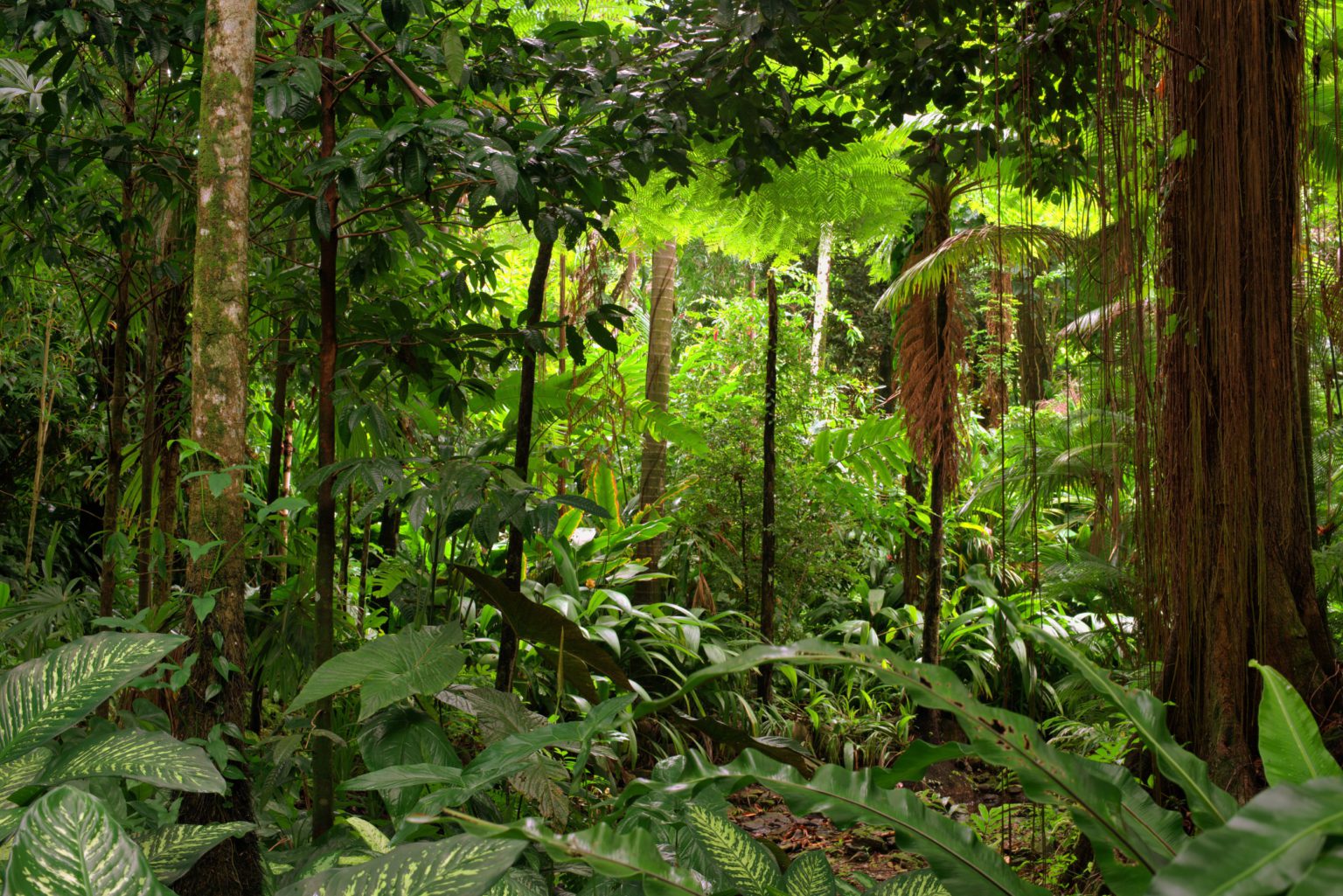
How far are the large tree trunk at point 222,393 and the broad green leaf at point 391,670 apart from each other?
162mm

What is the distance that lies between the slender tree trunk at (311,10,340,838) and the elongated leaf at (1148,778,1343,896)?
1.70 m

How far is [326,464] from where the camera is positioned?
83.1 inches

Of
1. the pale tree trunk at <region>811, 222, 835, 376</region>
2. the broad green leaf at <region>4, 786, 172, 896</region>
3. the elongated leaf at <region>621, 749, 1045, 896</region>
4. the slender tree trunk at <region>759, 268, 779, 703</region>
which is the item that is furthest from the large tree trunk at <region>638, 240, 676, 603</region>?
the pale tree trunk at <region>811, 222, 835, 376</region>

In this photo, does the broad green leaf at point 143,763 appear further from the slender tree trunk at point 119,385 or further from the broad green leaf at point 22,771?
the slender tree trunk at point 119,385

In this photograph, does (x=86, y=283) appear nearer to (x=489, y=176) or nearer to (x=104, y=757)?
(x=489, y=176)

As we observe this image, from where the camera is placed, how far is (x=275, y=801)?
2.49 m

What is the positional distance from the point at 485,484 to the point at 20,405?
4365 millimetres

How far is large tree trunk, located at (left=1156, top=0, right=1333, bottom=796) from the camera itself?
1.87 meters

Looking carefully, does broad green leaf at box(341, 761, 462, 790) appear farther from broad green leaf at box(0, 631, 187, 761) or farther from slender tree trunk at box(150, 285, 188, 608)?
slender tree trunk at box(150, 285, 188, 608)

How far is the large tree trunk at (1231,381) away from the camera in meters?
1.87

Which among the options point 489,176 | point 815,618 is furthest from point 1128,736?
point 815,618

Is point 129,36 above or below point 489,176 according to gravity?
above

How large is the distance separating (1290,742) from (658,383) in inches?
192

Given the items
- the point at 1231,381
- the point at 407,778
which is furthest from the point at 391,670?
the point at 1231,381
